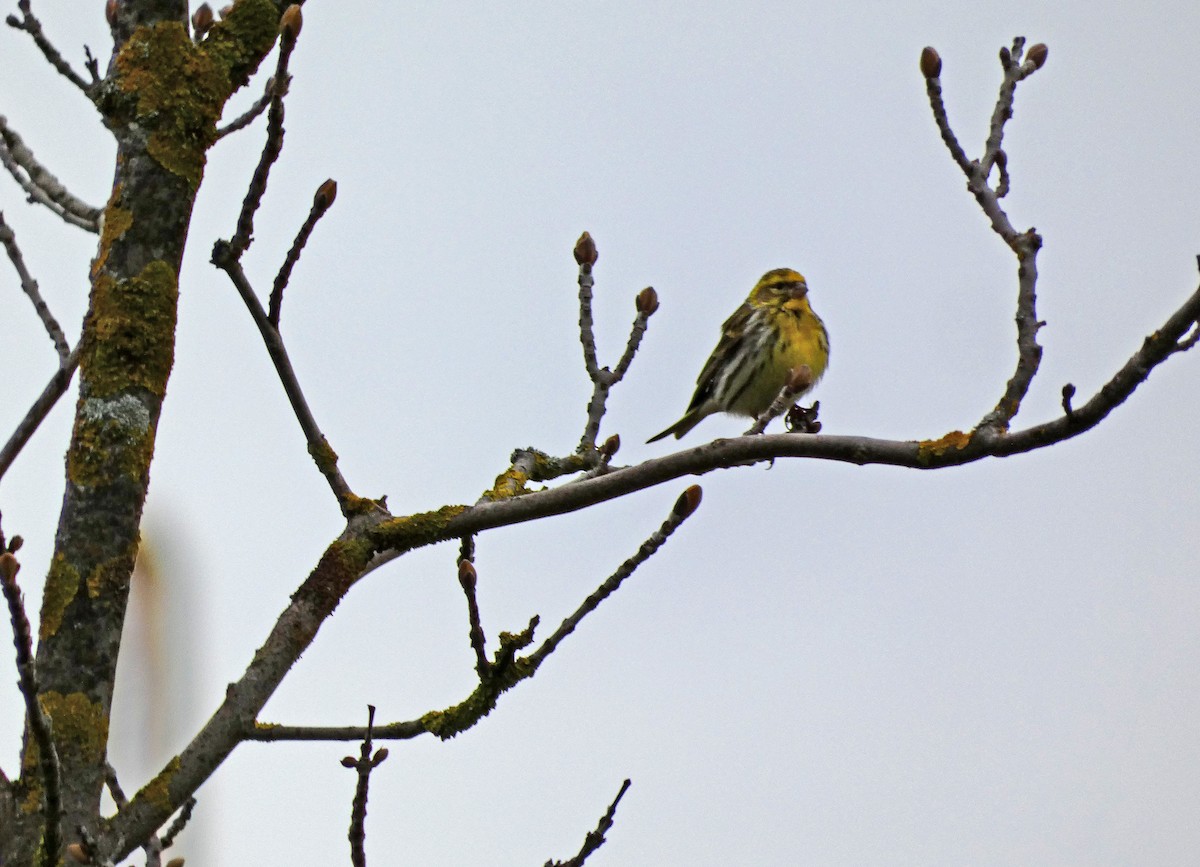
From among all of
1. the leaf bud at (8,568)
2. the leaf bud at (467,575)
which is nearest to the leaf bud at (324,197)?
the leaf bud at (467,575)

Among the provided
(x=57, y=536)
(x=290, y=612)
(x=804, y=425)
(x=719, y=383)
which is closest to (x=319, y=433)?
(x=290, y=612)

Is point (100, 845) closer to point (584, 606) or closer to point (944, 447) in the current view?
point (584, 606)

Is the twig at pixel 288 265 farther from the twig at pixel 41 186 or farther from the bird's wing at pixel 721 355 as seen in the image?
the bird's wing at pixel 721 355

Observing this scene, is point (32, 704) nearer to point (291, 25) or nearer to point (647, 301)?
point (291, 25)

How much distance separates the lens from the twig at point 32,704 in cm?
208

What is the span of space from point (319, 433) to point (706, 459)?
3.06 feet

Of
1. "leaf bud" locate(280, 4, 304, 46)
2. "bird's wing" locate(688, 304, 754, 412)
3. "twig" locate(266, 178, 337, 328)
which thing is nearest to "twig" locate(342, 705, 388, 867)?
"twig" locate(266, 178, 337, 328)

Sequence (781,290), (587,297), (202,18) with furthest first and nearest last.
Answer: (781,290)
(202,18)
(587,297)

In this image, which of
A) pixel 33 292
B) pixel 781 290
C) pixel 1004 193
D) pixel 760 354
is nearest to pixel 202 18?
pixel 33 292

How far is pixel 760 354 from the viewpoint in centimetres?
883

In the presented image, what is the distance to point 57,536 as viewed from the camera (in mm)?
2738

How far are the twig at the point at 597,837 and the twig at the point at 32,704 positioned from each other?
1.01m

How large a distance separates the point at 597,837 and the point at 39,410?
1.68 metres

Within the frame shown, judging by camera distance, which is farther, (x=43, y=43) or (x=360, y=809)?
(x=43, y=43)
